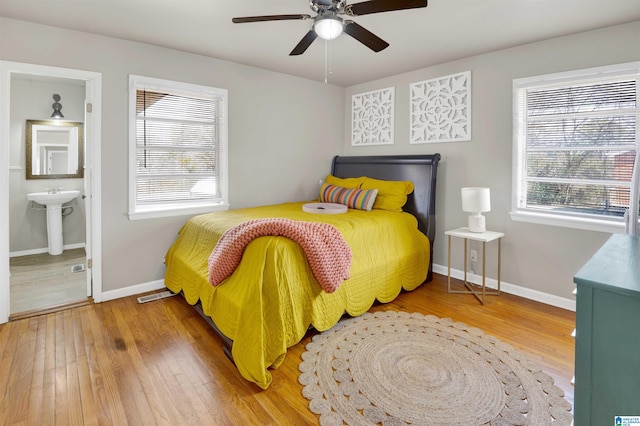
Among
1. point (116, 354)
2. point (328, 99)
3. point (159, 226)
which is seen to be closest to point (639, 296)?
point (116, 354)

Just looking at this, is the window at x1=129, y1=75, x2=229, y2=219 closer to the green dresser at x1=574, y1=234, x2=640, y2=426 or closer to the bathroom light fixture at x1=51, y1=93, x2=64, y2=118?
the bathroom light fixture at x1=51, y1=93, x2=64, y2=118

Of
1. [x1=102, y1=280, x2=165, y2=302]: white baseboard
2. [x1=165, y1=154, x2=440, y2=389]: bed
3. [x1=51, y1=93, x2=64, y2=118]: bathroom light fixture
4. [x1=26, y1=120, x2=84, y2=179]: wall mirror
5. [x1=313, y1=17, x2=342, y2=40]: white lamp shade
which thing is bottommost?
[x1=102, y1=280, x2=165, y2=302]: white baseboard

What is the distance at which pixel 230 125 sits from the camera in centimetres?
397

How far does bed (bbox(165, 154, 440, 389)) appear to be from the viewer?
2199 mm

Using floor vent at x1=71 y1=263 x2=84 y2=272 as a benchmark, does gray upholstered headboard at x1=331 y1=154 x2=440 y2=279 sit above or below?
above

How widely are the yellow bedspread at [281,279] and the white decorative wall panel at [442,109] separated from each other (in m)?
1.06

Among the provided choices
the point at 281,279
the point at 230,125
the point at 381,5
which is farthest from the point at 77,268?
the point at 381,5

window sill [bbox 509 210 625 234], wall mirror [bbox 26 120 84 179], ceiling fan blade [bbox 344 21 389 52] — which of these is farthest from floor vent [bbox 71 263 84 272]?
window sill [bbox 509 210 625 234]

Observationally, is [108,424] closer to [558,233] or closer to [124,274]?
[124,274]

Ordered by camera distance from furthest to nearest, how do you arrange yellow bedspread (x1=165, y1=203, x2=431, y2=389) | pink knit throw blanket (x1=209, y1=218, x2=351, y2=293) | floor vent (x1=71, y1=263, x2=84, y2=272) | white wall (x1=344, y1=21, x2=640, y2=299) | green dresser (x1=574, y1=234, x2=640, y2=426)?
floor vent (x1=71, y1=263, x2=84, y2=272) < white wall (x1=344, y1=21, x2=640, y2=299) < pink knit throw blanket (x1=209, y1=218, x2=351, y2=293) < yellow bedspread (x1=165, y1=203, x2=431, y2=389) < green dresser (x1=574, y1=234, x2=640, y2=426)

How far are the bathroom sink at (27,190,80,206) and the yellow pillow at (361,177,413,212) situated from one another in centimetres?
412

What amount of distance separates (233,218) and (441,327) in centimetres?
206

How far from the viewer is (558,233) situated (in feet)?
10.5

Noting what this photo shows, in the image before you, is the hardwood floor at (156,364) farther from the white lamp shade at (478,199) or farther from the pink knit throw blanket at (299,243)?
the white lamp shade at (478,199)
